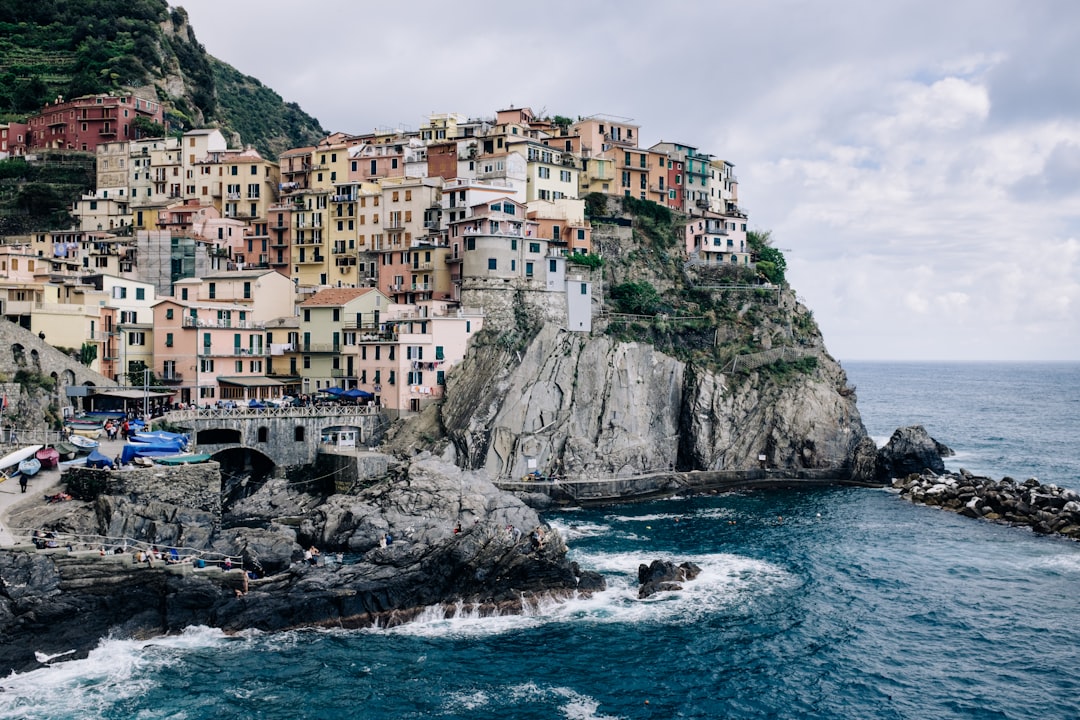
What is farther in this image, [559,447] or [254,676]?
[559,447]

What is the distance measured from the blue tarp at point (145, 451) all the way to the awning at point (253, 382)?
54.6ft

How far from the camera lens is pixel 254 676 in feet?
132

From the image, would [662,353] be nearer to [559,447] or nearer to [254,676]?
[559,447]

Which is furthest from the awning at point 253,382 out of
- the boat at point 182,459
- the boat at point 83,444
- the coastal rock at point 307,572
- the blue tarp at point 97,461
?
the blue tarp at point 97,461

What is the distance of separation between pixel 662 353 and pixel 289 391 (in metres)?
32.2

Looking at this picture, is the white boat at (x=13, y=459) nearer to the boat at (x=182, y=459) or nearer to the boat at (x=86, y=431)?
the boat at (x=182, y=459)

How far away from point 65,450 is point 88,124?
7598 cm

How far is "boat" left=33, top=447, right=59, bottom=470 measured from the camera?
5456 centimetres

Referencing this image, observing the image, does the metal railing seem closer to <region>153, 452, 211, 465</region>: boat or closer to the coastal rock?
<region>153, 452, 211, 465</region>: boat

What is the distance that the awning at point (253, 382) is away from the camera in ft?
249

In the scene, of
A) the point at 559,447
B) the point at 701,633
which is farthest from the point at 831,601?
the point at 559,447

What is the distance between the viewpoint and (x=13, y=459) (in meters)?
53.0

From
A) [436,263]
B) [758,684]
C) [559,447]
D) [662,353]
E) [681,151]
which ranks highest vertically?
[681,151]

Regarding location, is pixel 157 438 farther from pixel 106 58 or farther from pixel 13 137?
pixel 106 58
